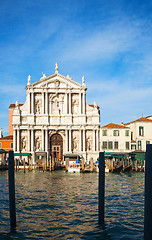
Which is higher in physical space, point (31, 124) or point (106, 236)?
point (31, 124)

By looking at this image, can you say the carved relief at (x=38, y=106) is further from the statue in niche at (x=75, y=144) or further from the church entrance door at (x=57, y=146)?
the statue in niche at (x=75, y=144)

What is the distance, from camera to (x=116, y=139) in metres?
39.0

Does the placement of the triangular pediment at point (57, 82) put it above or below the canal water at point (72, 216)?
above

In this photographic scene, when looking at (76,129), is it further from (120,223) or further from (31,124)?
(120,223)

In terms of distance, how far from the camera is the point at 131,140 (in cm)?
4025

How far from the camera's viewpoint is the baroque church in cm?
3816

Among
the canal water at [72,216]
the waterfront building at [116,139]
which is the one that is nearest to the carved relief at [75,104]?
the waterfront building at [116,139]

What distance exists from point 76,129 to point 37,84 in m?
7.26

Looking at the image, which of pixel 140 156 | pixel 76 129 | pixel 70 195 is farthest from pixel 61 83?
pixel 70 195

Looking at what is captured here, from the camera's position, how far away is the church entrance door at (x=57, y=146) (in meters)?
38.9

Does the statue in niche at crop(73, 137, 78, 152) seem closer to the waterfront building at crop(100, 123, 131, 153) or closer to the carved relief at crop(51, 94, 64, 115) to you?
the waterfront building at crop(100, 123, 131, 153)

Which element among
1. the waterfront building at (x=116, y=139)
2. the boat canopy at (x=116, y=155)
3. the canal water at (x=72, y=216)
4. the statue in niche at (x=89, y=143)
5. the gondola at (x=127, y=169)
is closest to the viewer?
the canal water at (x=72, y=216)

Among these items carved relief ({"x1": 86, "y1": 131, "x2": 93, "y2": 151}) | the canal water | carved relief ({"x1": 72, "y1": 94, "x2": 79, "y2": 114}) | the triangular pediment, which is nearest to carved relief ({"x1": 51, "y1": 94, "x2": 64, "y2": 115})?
the triangular pediment

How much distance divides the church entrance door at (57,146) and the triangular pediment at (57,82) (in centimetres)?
607
